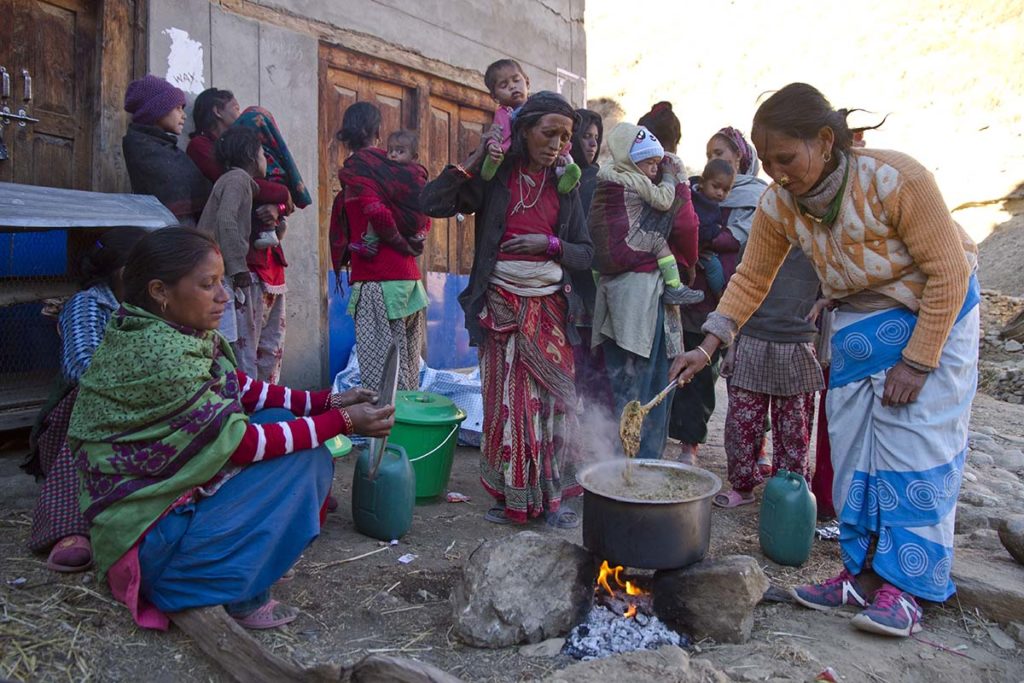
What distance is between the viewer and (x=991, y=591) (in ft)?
10.2

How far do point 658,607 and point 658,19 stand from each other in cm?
3771

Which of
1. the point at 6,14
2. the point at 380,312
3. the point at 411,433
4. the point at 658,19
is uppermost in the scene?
the point at 658,19

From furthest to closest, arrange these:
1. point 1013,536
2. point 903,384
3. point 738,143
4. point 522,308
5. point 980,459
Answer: point 980,459, point 738,143, point 522,308, point 1013,536, point 903,384

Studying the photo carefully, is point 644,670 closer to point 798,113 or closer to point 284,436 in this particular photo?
point 284,436

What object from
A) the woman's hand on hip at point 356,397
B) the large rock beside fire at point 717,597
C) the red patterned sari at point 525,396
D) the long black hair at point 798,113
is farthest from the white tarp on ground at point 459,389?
the long black hair at point 798,113

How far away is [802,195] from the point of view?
3008 mm

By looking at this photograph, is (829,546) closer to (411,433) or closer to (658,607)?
(658,607)

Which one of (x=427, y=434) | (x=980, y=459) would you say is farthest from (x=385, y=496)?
(x=980, y=459)

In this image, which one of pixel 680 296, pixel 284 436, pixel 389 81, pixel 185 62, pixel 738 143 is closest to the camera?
pixel 284 436

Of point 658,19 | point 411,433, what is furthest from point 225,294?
point 658,19

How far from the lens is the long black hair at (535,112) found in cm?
386

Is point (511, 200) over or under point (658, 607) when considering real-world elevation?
over

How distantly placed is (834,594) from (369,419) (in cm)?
198

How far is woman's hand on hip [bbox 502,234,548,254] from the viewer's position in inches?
156
